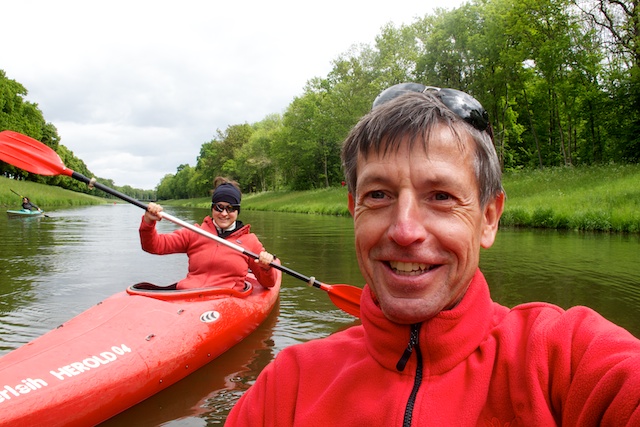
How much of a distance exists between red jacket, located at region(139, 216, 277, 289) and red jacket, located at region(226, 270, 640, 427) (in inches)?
195

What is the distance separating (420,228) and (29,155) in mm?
6456

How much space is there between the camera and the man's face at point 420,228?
4.18 feet

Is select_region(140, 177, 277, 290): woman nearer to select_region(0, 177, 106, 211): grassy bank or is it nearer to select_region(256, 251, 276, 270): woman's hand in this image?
select_region(256, 251, 276, 270): woman's hand

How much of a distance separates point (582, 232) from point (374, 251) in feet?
52.8

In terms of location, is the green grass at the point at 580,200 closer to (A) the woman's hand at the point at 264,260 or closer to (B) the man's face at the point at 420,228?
(A) the woman's hand at the point at 264,260

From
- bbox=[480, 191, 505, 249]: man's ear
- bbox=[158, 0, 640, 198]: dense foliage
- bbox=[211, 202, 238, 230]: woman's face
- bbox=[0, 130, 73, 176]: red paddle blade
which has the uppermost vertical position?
bbox=[158, 0, 640, 198]: dense foliage

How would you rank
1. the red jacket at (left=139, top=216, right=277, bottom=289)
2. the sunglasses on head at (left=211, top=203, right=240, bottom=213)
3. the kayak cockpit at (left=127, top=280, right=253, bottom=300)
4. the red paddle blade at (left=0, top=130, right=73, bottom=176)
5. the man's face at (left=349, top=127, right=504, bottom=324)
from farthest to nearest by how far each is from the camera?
the sunglasses on head at (left=211, top=203, right=240, bottom=213) → the red jacket at (left=139, top=216, right=277, bottom=289) → the red paddle blade at (left=0, top=130, right=73, bottom=176) → the kayak cockpit at (left=127, top=280, right=253, bottom=300) → the man's face at (left=349, top=127, right=504, bottom=324)

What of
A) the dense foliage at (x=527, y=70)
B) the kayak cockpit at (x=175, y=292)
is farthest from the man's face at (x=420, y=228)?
the dense foliage at (x=527, y=70)

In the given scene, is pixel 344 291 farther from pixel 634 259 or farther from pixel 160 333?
pixel 634 259

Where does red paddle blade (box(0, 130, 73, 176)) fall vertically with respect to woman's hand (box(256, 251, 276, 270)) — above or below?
above

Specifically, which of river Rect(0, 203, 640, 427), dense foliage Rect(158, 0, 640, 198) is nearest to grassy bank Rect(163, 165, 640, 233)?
river Rect(0, 203, 640, 427)

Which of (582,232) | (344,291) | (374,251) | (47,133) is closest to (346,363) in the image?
(374,251)

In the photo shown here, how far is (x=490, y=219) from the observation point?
1.48 metres

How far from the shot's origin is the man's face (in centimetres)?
128
